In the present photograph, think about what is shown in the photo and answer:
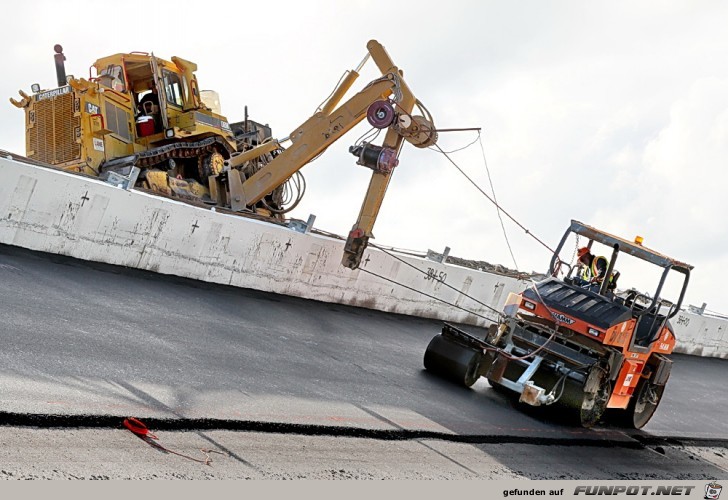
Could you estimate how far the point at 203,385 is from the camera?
26.2ft

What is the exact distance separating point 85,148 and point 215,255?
19.3 ft

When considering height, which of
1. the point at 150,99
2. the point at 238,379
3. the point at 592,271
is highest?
the point at 150,99

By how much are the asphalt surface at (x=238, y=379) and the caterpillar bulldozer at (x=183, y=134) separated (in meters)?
3.81

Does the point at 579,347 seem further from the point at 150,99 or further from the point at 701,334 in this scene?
the point at 701,334

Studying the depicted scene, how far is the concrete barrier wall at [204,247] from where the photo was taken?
39.7 ft

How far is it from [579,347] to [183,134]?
37.4ft

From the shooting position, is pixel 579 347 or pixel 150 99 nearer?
pixel 579 347

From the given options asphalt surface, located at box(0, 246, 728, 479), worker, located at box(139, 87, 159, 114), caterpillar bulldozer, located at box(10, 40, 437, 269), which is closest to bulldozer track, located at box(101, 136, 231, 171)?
caterpillar bulldozer, located at box(10, 40, 437, 269)

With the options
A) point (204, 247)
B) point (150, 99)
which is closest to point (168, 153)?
point (150, 99)

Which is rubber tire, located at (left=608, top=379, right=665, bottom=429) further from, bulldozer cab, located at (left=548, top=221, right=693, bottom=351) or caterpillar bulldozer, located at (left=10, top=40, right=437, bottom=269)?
caterpillar bulldozer, located at (left=10, top=40, right=437, bottom=269)

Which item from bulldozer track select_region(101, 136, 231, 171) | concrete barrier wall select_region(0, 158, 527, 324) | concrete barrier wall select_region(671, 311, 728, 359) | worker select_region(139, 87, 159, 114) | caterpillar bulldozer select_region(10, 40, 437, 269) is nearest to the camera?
concrete barrier wall select_region(0, 158, 527, 324)

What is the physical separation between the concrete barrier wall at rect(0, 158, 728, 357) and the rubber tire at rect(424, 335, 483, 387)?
1527 mm

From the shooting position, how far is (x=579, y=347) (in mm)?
11258

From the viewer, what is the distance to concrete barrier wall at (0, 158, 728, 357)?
1209 cm
